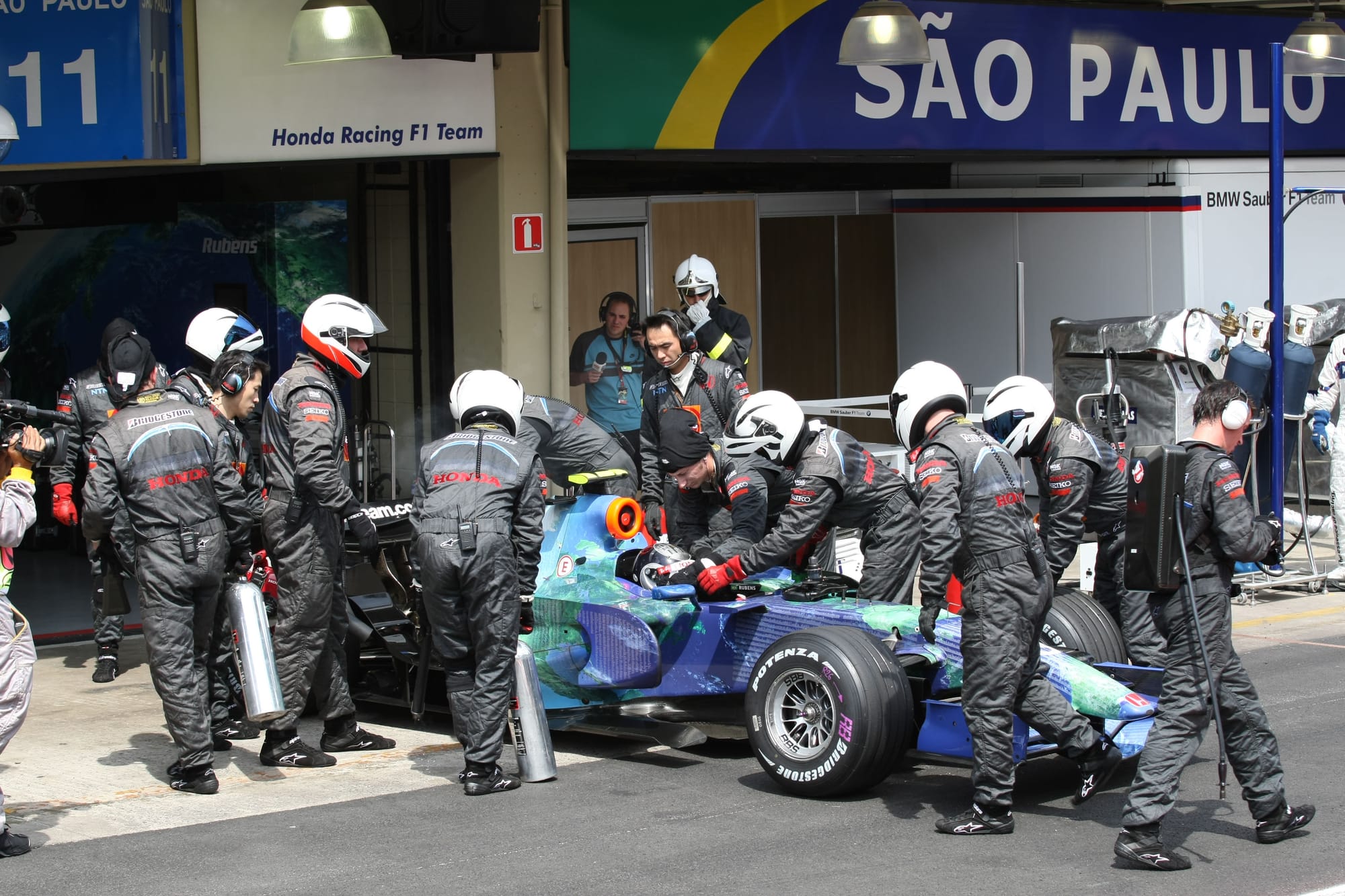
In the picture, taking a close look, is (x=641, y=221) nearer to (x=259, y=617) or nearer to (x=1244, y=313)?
(x=1244, y=313)

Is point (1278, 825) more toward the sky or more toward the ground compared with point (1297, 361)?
more toward the ground

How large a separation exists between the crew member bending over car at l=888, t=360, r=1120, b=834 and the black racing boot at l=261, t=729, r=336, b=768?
288cm

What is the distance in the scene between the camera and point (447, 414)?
12102 millimetres

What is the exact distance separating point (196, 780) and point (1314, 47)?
31.9 ft

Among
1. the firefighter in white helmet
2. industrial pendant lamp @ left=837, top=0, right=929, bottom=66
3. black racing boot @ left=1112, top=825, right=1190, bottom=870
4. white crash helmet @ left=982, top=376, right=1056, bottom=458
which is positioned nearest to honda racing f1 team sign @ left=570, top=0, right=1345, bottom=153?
industrial pendant lamp @ left=837, top=0, right=929, bottom=66

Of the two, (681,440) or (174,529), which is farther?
(681,440)

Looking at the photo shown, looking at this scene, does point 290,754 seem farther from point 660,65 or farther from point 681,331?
point 660,65

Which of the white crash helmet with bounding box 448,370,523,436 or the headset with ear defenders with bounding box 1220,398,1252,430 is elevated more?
the white crash helmet with bounding box 448,370,523,436

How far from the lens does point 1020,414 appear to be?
24.3ft

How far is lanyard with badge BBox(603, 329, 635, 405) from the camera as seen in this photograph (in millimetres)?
12453

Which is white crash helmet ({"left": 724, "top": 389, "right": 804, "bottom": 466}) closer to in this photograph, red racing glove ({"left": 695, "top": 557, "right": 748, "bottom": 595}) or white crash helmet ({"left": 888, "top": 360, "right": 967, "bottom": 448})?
red racing glove ({"left": 695, "top": 557, "right": 748, "bottom": 595})

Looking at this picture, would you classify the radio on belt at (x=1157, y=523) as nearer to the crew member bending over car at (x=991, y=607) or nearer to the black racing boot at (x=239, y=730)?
the crew member bending over car at (x=991, y=607)

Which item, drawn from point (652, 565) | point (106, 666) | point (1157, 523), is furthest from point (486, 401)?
point (106, 666)

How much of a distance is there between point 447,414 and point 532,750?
5.61 metres
